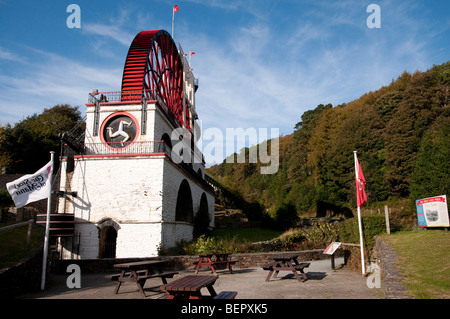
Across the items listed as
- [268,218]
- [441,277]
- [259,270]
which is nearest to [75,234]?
[259,270]

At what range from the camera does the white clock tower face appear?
55.2ft

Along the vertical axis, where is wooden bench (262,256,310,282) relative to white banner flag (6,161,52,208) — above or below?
below

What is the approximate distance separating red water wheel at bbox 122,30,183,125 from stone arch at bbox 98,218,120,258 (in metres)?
6.87

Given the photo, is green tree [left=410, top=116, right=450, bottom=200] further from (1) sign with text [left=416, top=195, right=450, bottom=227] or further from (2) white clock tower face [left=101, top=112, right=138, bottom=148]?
(2) white clock tower face [left=101, top=112, right=138, bottom=148]

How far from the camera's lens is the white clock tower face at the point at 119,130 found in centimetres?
1683

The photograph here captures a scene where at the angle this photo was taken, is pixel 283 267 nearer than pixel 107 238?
Yes

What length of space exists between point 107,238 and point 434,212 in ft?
48.6

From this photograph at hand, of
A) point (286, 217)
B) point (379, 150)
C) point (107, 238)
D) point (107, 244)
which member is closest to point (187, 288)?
point (107, 244)

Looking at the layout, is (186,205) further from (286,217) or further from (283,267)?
(283,267)

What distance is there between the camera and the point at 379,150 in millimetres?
39750

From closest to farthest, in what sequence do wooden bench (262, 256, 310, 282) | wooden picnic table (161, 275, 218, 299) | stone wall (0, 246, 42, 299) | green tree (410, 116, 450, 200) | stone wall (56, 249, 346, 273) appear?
wooden picnic table (161, 275, 218, 299), stone wall (0, 246, 42, 299), wooden bench (262, 256, 310, 282), stone wall (56, 249, 346, 273), green tree (410, 116, 450, 200)

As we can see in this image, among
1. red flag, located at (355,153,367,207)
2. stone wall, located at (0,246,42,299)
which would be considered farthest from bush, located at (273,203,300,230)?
stone wall, located at (0,246,42,299)

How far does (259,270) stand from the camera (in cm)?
1089
